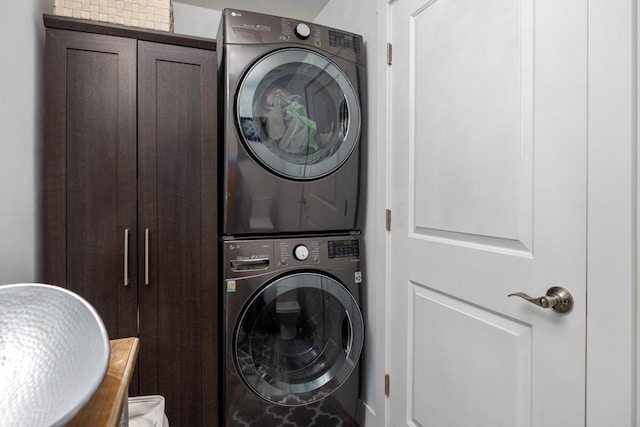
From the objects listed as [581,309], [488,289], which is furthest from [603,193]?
[488,289]

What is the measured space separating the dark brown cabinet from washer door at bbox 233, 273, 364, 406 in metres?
0.18

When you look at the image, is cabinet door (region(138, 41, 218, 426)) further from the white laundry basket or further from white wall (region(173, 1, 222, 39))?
white wall (region(173, 1, 222, 39))

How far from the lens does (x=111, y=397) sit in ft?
1.78

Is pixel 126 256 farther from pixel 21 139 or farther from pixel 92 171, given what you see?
pixel 21 139

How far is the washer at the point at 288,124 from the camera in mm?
1620

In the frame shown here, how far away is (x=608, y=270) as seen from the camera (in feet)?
2.82

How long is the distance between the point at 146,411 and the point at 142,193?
86cm

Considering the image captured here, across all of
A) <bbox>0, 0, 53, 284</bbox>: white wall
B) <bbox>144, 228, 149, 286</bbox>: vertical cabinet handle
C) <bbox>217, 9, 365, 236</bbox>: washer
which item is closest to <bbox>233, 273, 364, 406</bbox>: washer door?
<bbox>217, 9, 365, 236</bbox>: washer

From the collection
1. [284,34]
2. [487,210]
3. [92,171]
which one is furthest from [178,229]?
[487,210]

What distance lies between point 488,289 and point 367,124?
103 centimetres

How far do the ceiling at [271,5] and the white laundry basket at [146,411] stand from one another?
2.15 m

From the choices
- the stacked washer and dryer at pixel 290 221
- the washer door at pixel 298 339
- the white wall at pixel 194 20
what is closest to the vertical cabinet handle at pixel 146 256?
the stacked washer and dryer at pixel 290 221

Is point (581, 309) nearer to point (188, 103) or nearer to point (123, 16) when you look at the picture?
point (188, 103)

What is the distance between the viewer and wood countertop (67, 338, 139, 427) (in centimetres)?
49
